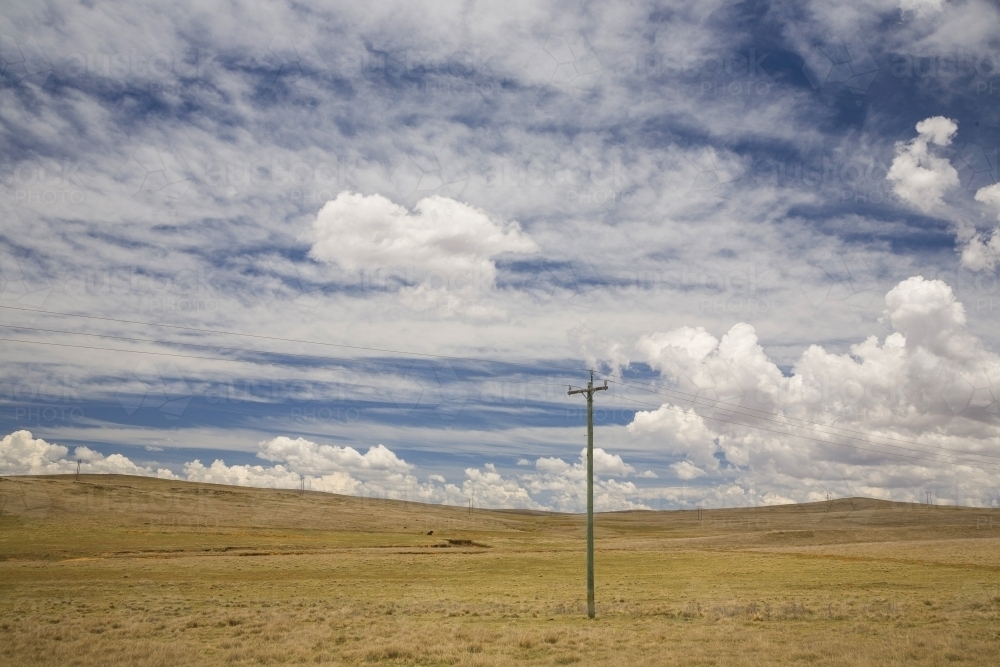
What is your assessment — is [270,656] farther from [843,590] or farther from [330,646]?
[843,590]

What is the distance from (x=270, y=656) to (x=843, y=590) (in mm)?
33772

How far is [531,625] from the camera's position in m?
26.1

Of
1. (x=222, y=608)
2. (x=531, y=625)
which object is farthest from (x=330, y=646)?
(x=222, y=608)

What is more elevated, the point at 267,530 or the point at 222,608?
the point at 222,608

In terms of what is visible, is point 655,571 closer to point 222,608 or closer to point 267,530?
point 222,608

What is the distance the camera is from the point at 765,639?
21.1 metres

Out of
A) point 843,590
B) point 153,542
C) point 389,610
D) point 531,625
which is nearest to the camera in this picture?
point 531,625

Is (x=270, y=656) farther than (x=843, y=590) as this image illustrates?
No

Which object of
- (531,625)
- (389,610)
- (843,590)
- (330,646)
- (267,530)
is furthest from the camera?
(267,530)

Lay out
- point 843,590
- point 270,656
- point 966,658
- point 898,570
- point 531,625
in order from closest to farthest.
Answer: point 966,658
point 270,656
point 531,625
point 843,590
point 898,570

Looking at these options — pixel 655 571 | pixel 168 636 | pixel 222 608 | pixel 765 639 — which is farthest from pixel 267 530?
pixel 765 639

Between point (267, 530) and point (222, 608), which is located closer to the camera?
point (222, 608)

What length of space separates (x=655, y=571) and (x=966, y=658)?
40.9m

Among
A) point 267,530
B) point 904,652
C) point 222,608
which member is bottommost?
point 267,530
